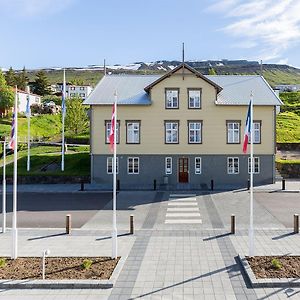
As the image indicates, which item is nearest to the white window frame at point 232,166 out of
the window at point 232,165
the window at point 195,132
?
the window at point 232,165

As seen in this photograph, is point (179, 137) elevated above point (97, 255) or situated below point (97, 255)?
above

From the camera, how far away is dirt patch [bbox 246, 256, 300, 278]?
1198 cm

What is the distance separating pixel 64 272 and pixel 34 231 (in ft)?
21.2

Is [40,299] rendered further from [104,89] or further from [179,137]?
[104,89]

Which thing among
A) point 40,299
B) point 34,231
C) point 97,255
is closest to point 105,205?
point 34,231

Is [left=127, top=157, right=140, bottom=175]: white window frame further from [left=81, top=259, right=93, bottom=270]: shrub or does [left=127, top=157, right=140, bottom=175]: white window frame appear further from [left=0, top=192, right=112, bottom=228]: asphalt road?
[left=81, top=259, right=93, bottom=270]: shrub

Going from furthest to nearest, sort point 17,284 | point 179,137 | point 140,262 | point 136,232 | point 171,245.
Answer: point 179,137 → point 136,232 → point 171,245 → point 140,262 → point 17,284

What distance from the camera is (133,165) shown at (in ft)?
114

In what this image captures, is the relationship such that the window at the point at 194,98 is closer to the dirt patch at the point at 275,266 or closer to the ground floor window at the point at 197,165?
the ground floor window at the point at 197,165

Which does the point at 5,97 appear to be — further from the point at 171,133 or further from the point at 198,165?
the point at 198,165

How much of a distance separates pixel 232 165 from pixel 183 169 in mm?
4394

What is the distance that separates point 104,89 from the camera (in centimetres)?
3666

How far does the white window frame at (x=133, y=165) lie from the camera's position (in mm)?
34688

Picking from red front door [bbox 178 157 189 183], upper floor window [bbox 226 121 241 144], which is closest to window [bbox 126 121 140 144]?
red front door [bbox 178 157 189 183]
